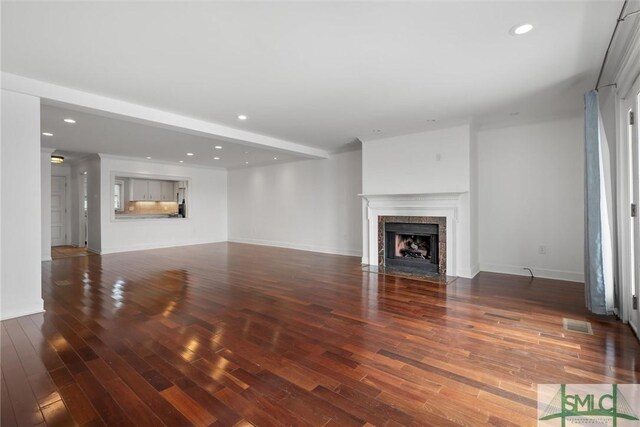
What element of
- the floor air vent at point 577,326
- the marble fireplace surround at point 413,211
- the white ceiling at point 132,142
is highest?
the white ceiling at point 132,142

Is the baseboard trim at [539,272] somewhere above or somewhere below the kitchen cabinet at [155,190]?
below

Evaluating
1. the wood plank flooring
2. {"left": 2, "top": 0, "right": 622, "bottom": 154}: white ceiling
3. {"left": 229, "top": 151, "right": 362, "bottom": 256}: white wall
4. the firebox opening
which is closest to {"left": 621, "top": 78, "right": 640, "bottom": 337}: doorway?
{"left": 2, "top": 0, "right": 622, "bottom": 154}: white ceiling

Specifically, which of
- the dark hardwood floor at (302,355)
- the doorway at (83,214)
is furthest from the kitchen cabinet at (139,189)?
the dark hardwood floor at (302,355)

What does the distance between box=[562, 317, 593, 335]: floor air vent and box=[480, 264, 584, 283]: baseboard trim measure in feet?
6.66

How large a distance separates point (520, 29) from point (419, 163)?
3.09m

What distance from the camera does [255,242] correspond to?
31.7 ft

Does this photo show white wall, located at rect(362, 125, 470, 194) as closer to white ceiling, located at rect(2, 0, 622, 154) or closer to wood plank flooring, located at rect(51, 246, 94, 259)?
white ceiling, located at rect(2, 0, 622, 154)

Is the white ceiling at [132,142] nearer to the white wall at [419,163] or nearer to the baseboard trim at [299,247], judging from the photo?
the baseboard trim at [299,247]

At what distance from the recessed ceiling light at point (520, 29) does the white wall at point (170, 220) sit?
29.4 feet

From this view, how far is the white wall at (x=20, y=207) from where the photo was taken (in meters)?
3.18

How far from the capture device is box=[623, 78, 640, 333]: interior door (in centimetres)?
258

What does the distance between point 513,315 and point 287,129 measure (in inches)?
170

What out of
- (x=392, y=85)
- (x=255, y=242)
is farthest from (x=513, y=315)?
(x=255, y=242)

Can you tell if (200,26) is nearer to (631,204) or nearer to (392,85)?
(392,85)
